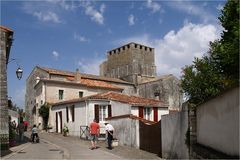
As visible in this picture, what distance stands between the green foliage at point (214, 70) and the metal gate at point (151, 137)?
8.08 ft

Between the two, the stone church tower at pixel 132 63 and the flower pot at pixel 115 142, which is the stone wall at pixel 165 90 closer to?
the stone church tower at pixel 132 63

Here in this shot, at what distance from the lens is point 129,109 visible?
31.7 meters

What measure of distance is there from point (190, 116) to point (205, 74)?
266 inches

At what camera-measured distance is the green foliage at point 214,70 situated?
49.7 feet

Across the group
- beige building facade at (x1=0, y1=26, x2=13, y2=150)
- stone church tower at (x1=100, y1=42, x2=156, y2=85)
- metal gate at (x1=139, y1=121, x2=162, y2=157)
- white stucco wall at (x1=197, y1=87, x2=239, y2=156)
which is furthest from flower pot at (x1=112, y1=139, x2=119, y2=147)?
stone church tower at (x1=100, y1=42, x2=156, y2=85)

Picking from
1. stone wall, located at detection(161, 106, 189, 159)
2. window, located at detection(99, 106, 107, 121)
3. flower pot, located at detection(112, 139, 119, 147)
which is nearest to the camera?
stone wall, located at detection(161, 106, 189, 159)

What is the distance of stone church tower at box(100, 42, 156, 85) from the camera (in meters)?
75.1

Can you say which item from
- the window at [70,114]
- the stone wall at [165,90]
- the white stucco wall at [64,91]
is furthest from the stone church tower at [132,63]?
the window at [70,114]

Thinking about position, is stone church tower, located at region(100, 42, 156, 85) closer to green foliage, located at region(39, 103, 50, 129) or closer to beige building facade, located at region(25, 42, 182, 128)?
beige building facade, located at region(25, 42, 182, 128)

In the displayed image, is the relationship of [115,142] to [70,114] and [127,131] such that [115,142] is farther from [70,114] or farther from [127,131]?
[70,114]

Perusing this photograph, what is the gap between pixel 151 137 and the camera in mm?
21094

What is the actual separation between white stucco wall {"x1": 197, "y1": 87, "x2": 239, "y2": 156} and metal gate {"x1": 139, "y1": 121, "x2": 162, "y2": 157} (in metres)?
7.19

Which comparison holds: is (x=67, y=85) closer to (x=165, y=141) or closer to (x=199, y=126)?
(x=165, y=141)

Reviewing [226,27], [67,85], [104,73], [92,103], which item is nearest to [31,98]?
[67,85]
